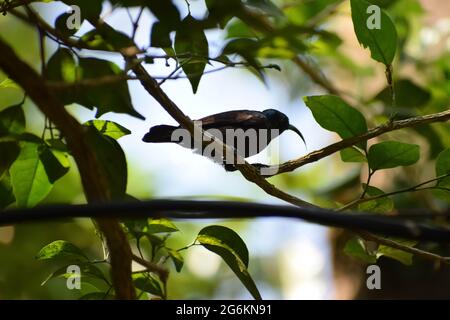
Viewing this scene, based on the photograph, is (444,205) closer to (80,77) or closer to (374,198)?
(374,198)

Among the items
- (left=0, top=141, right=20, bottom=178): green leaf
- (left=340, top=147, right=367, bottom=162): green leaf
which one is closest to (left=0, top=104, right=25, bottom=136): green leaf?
(left=0, top=141, right=20, bottom=178): green leaf

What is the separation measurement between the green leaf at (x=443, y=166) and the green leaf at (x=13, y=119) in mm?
1129

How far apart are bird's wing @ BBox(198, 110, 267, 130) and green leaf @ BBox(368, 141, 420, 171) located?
0.76 m

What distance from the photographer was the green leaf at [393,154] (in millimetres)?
1965

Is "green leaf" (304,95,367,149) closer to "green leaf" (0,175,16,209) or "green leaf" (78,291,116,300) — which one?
"green leaf" (78,291,116,300)

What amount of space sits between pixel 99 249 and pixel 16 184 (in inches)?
81.6

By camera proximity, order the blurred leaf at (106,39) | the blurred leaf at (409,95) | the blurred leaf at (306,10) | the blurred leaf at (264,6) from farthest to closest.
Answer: the blurred leaf at (306,10), the blurred leaf at (409,95), the blurred leaf at (264,6), the blurred leaf at (106,39)

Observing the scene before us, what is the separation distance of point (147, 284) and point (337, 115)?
704 millimetres

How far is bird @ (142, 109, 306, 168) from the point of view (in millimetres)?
2510

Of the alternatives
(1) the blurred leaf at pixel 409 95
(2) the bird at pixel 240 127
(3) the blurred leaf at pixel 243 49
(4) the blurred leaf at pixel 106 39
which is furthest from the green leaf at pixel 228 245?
(1) the blurred leaf at pixel 409 95

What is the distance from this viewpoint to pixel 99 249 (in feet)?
12.9

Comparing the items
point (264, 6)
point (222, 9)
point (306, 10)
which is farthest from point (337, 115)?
point (306, 10)

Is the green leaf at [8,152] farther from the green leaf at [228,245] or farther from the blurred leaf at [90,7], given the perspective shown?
the green leaf at [228,245]
